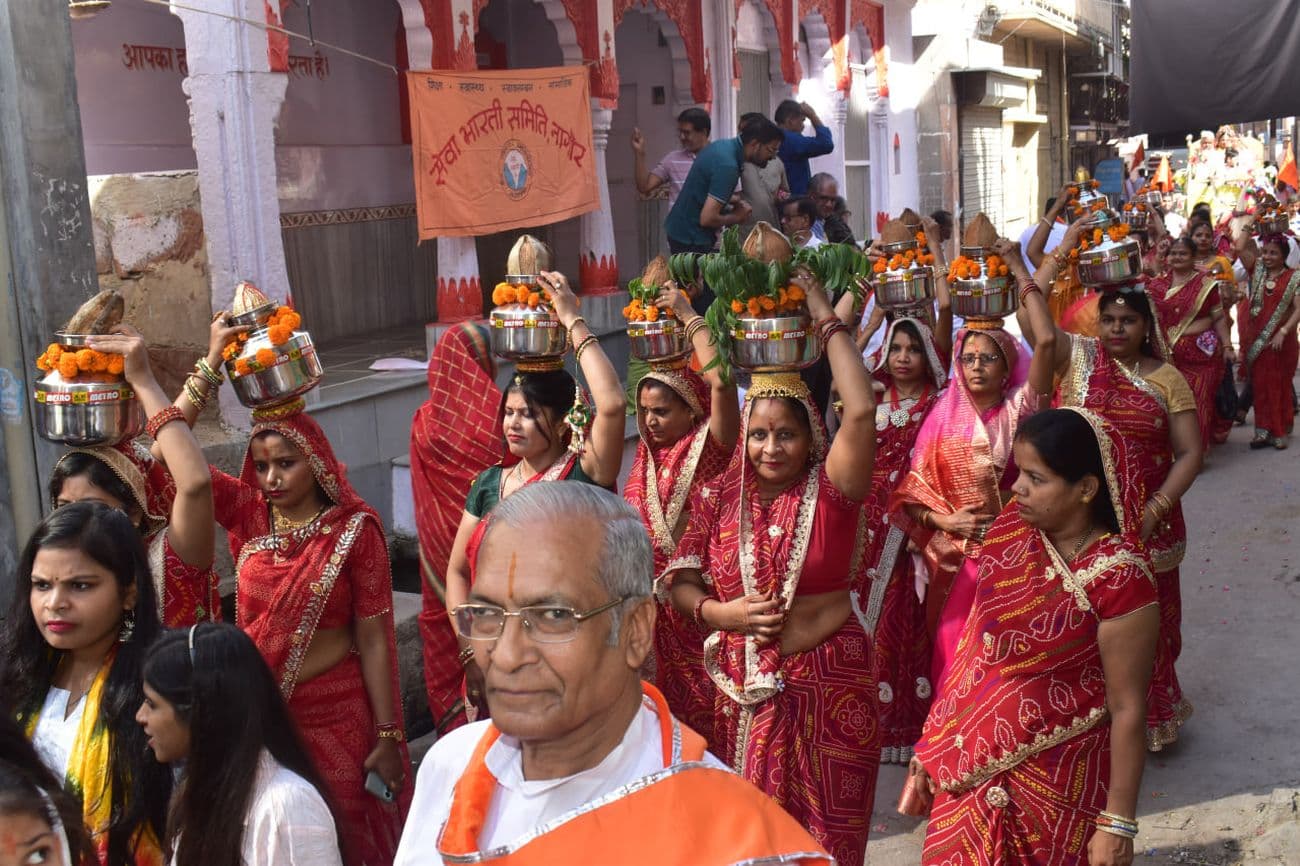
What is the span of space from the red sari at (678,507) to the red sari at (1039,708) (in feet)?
2.77

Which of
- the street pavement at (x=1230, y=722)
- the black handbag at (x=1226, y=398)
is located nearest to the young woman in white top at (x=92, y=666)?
the street pavement at (x=1230, y=722)

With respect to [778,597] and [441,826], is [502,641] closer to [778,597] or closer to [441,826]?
[441,826]

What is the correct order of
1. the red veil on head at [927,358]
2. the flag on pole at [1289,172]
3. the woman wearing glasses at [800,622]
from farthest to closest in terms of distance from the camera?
the flag on pole at [1289,172] < the red veil on head at [927,358] < the woman wearing glasses at [800,622]

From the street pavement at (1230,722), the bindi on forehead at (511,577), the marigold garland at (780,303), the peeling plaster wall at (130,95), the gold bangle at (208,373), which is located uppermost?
the peeling plaster wall at (130,95)

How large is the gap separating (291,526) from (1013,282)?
2937mm

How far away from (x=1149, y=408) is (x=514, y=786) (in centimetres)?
389

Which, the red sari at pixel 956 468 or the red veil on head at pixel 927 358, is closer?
the red sari at pixel 956 468

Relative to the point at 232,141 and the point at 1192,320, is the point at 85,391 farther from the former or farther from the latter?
the point at 1192,320

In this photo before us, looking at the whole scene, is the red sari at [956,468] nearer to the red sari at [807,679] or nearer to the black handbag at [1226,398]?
the red sari at [807,679]

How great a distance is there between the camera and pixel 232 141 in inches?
311

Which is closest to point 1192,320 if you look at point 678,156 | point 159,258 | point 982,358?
point 678,156

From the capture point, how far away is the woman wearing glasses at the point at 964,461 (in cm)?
514

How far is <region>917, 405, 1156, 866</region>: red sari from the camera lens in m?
3.32

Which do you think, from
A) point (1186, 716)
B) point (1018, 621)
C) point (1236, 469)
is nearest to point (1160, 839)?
point (1186, 716)
